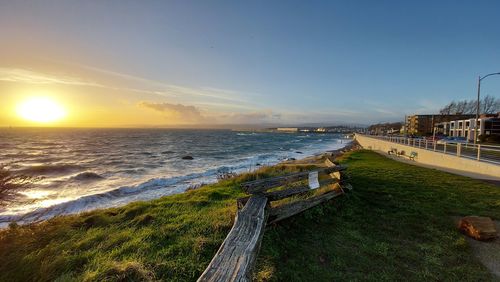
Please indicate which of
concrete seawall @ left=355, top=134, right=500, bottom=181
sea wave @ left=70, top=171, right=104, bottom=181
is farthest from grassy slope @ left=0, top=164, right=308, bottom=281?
sea wave @ left=70, top=171, right=104, bottom=181

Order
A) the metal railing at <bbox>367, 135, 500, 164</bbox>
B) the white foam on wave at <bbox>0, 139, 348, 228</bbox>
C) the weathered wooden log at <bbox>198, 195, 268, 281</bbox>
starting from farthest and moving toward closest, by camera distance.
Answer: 1. the metal railing at <bbox>367, 135, 500, 164</bbox>
2. the white foam on wave at <bbox>0, 139, 348, 228</bbox>
3. the weathered wooden log at <bbox>198, 195, 268, 281</bbox>

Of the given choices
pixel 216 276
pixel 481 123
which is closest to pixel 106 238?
pixel 216 276

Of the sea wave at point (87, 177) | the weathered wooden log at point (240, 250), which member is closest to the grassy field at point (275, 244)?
the weathered wooden log at point (240, 250)

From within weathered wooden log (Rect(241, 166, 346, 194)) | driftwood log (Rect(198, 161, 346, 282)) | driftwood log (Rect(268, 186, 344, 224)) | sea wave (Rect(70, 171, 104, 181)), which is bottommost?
sea wave (Rect(70, 171, 104, 181))

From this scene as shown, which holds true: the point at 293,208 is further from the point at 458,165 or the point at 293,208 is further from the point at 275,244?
the point at 458,165

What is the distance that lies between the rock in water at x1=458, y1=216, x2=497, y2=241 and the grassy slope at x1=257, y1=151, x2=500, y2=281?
0.76 feet

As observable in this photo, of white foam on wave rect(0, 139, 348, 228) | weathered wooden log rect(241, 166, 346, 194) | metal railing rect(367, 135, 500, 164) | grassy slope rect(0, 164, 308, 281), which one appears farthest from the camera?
metal railing rect(367, 135, 500, 164)

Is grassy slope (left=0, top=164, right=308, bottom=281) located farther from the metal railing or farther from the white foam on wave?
the metal railing

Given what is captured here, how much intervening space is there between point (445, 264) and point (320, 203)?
3.12 metres

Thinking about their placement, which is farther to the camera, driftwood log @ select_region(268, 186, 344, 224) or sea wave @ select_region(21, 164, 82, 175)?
sea wave @ select_region(21, 164, 82, 175)

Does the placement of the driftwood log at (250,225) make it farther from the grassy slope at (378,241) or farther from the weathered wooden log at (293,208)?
the grassy slope at (378,241)

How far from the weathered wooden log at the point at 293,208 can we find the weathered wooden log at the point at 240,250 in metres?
0.56

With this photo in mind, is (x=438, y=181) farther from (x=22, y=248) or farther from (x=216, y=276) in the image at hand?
(x=22, y=248)

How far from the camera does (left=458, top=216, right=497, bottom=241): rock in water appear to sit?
5543mm
